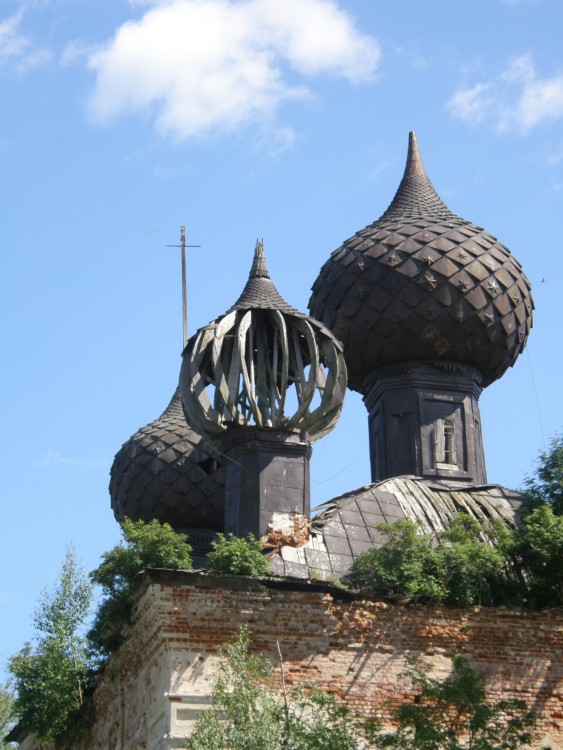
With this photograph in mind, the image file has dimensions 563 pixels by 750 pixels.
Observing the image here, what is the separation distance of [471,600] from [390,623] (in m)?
0.87

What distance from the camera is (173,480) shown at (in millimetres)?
22750

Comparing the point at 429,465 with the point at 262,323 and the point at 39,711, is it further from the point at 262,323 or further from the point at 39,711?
the point at 39,711

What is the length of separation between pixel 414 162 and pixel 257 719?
38.1 feet

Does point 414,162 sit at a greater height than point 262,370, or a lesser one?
greater

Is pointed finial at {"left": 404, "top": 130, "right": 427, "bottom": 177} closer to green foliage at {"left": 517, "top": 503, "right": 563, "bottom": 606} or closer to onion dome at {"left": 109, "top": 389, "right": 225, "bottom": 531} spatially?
onion dome at {"left": 109, "top": 389, "right": 225, "bottom": 531}

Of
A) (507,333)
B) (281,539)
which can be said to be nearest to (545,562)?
(281,539)

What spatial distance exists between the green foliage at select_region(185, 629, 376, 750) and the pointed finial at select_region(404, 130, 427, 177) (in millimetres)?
10268

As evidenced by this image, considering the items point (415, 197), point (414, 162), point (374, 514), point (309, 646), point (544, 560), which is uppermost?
point (414, 162)

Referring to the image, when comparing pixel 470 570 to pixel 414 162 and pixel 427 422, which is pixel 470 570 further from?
pixel 414 162

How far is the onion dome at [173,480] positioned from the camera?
22.7 m

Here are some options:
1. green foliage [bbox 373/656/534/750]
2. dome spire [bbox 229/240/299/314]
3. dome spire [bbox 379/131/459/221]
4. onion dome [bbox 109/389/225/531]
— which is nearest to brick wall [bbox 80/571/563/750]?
→ green foliage [bbox 373/656/534/750]

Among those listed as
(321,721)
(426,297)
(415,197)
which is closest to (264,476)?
(426,297)

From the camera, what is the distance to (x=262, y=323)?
18.2 m

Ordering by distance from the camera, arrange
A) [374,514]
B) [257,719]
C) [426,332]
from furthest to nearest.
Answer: [426,332] < [374,514] < [257,719]
